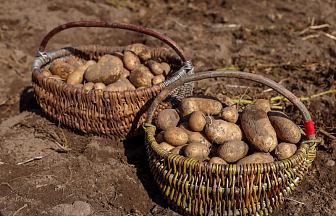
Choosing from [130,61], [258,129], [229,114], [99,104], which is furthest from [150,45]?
[258,129]

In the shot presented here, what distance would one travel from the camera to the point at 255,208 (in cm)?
203

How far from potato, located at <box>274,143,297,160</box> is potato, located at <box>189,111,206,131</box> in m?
0.54

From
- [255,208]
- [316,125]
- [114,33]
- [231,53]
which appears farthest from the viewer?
[114,33]

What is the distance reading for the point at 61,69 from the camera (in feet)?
10.1

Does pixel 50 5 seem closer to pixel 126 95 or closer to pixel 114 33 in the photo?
pixel 114 33

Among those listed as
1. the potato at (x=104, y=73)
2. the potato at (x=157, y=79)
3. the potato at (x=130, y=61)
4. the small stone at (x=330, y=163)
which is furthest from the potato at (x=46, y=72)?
the small stone at (x=330, y=163)

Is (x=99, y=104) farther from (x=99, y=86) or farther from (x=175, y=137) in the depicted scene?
(x=175, y=137)

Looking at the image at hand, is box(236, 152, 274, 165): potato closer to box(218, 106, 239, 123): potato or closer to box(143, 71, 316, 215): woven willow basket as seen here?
box(143, 71, 316, 215): woven willow basket

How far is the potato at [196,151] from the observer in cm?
213

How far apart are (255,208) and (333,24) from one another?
14.8 feet

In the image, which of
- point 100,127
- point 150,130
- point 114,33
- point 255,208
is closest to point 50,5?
point 114,33

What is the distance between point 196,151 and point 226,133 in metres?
0.29

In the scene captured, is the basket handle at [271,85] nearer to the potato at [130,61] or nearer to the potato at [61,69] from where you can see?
the potato at [130,61]

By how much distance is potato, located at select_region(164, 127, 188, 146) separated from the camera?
7.38ft
